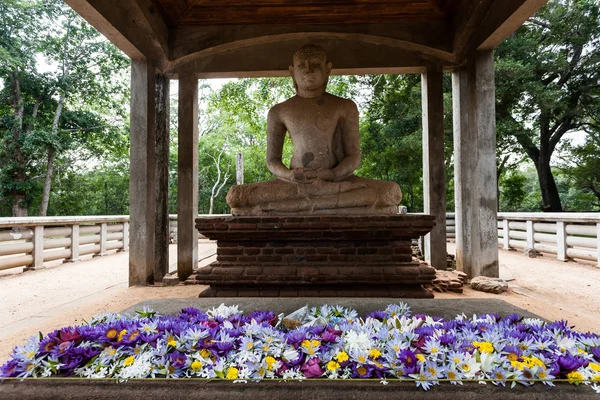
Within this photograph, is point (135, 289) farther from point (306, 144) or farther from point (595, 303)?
point (595, 303)

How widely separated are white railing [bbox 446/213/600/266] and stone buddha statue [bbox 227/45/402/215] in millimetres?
5694

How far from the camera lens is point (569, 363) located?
57.7 inches

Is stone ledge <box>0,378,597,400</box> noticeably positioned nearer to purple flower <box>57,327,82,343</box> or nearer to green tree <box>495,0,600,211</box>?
purple flower <box>57,327,82,343</box>

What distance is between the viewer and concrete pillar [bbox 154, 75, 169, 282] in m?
5.99

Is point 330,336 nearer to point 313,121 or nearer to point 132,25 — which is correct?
point 313,121

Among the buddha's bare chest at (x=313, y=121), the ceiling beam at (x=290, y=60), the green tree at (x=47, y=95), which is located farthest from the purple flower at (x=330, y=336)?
the green tree at (x=47, y=95)

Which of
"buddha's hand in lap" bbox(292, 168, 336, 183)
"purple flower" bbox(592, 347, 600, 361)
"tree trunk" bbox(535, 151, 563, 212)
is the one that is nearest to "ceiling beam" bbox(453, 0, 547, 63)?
"buddha's hand in lap" bbox(292, 168, 336, 183)

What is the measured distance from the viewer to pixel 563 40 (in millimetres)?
12156

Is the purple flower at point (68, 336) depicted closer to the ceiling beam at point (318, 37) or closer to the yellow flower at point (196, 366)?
the yellow flower at point (196, 366)

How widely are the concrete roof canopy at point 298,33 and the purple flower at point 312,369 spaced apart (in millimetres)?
5010

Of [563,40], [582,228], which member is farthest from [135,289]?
[563,40]

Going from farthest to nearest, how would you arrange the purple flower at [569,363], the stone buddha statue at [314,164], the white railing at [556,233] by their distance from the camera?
1. the white railing at [556,233]
2. the stone buddha statue at [314,164]
3. the purple flower at [569,363]

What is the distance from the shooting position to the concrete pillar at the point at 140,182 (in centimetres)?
556

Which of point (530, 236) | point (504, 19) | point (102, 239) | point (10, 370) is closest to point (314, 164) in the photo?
point (504, 19)
